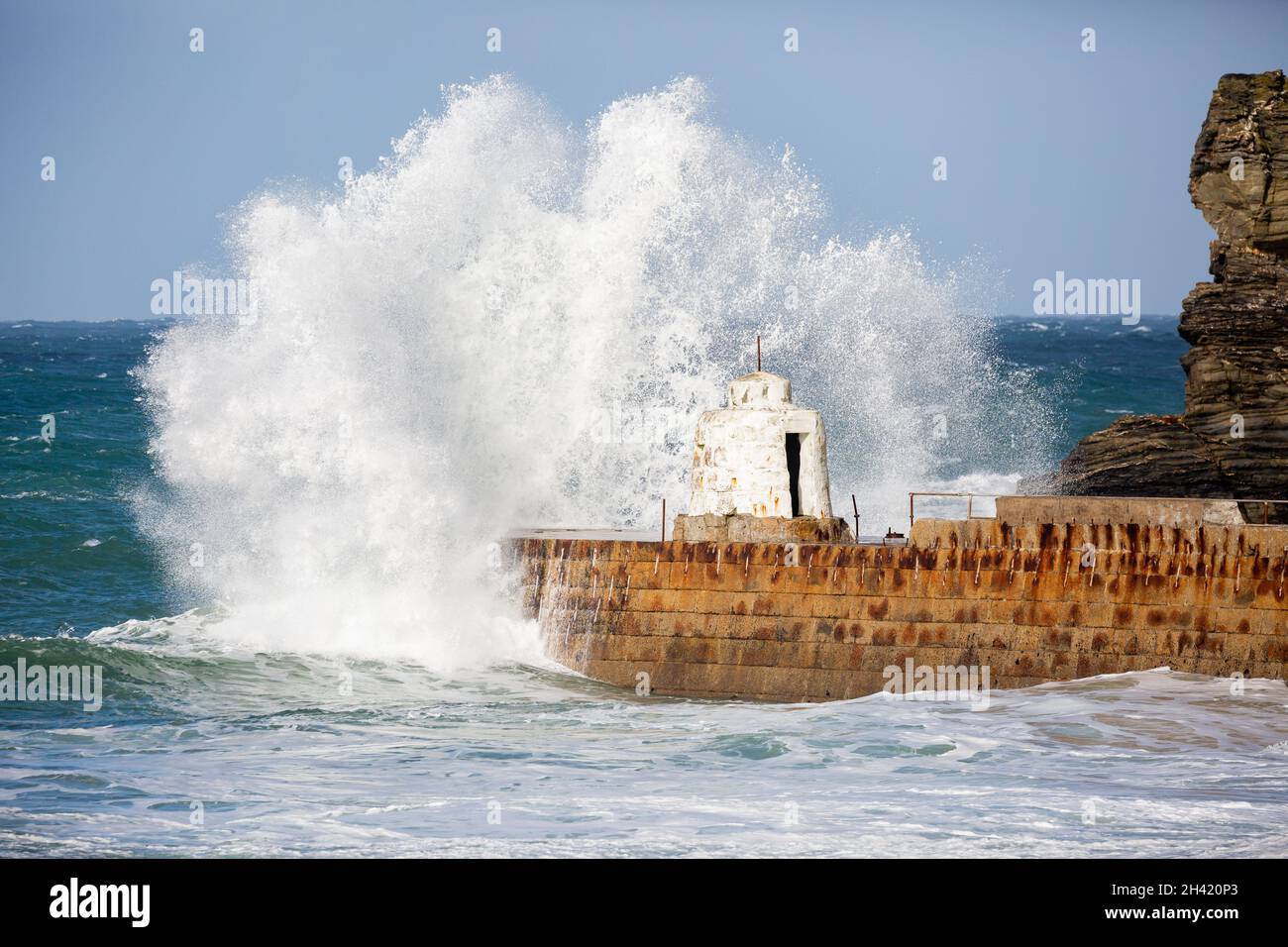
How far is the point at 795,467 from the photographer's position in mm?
16891

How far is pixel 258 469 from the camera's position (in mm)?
19828

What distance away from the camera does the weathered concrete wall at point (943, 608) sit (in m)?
14.6

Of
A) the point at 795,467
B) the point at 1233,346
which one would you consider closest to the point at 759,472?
the point at 795,467

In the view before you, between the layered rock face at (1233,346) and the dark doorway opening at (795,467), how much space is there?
11.4m

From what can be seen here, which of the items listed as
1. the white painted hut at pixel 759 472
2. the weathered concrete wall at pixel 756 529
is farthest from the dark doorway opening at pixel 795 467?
the weathered concrete wall at pixel 756 529

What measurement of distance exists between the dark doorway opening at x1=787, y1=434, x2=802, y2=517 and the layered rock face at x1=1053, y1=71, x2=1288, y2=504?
37.5 feet

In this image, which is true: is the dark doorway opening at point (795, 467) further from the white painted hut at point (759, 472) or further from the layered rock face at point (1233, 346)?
the layered rock face at point (1233, 346)

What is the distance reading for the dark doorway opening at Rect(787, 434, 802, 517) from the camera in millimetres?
16781

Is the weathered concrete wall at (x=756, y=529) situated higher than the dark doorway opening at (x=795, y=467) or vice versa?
the dark doorway opening at (x=795, y=467)

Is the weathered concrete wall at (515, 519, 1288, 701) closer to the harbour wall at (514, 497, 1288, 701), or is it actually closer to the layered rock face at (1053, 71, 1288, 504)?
the harbour wall at (514, 497, 1288, 701)
